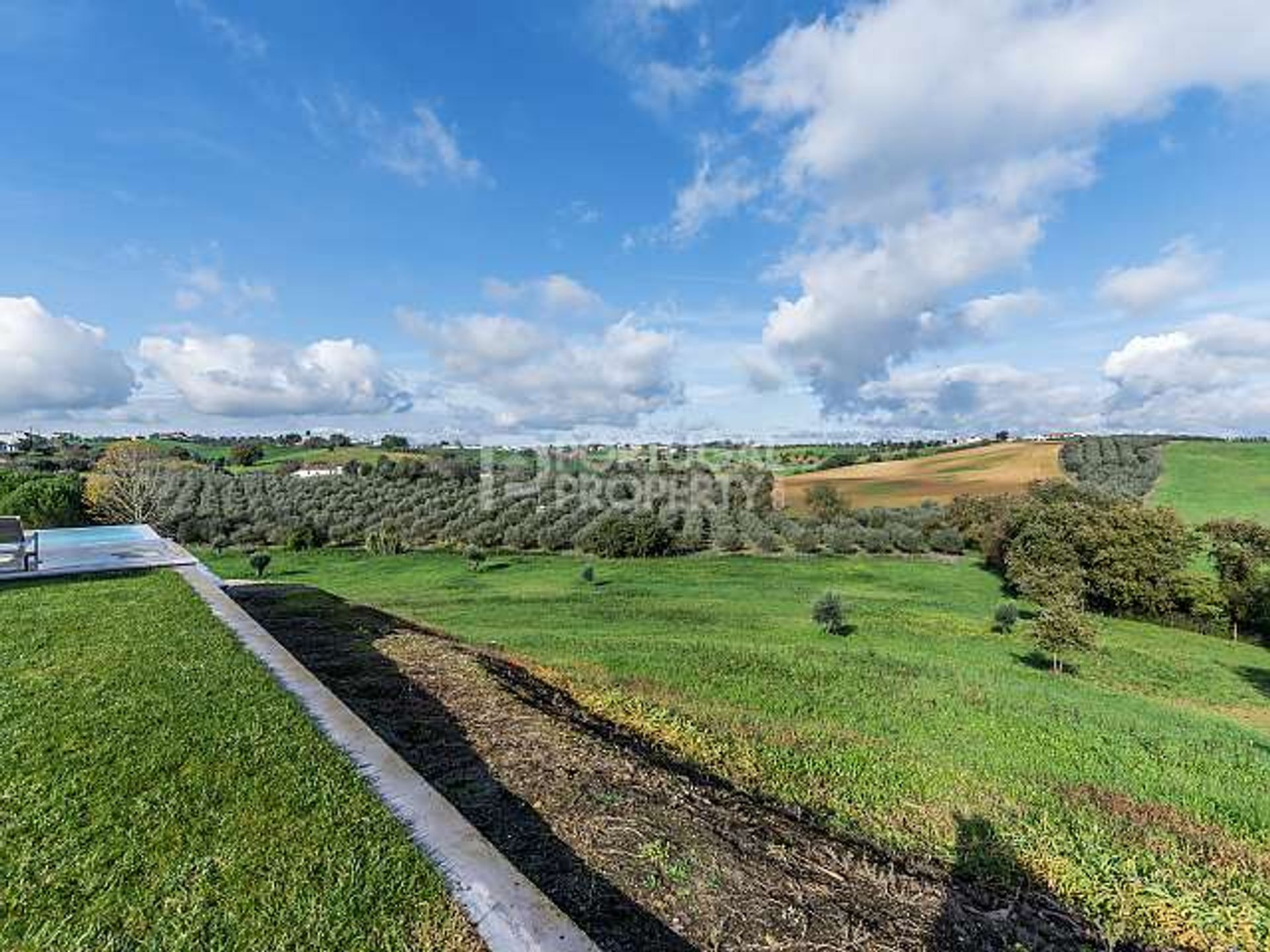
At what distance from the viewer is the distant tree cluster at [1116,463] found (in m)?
55.8

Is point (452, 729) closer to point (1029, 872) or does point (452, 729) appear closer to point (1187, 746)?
point (1029, 872)

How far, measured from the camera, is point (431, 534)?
185 feet

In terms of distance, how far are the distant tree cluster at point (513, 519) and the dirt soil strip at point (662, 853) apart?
45689 millimetres

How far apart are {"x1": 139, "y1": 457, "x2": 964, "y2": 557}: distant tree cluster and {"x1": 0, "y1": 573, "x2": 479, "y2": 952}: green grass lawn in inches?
1841

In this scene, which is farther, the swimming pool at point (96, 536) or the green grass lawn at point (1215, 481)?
the green grass lawn at point (1215, 481)

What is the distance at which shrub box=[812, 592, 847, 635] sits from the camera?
2297cm

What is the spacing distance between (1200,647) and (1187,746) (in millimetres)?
22757

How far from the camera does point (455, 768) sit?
507 centimetres

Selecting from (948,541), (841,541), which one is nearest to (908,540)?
(948,541)

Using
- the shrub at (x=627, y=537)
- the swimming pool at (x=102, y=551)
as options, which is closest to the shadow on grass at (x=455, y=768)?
the swimming pool at (x=102, y=551)

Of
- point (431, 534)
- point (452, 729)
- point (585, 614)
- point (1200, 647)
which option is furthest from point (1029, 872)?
point (431, 534)

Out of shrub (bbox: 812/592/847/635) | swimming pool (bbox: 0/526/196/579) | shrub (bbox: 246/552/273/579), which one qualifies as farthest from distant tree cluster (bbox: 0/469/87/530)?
shrub (bbox: 812/592/847/635)

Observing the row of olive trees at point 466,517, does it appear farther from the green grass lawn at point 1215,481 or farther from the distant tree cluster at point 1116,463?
the green grass lawn at point 1215,481

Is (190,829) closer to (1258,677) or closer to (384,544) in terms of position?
(1258,677)
